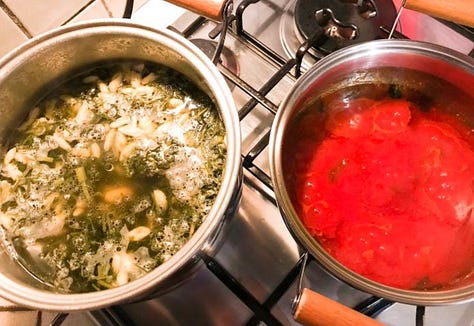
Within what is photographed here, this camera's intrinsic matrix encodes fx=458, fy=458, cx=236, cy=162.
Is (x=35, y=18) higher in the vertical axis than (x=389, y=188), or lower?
higher

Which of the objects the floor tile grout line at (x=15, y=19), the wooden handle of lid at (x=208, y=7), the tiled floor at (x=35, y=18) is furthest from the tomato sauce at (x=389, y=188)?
the floor tile grout line at (x=15, y=19)

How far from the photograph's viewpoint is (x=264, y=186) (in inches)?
36.9

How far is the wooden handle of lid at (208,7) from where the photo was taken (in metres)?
0.79

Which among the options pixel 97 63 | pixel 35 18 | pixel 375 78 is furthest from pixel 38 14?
pixel 375 78

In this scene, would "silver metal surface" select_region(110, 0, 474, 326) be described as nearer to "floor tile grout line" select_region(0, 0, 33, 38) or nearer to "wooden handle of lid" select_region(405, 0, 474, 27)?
"wooden handle of lid" select_region(405, 0, 474, 27)

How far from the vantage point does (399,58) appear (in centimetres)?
88

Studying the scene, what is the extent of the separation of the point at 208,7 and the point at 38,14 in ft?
1.50

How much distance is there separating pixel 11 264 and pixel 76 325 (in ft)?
0.59

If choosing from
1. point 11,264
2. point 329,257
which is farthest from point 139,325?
point 329,257

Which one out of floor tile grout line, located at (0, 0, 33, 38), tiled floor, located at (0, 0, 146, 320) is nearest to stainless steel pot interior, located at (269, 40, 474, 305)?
tiled floor, located at (0, 0, 146, 320)

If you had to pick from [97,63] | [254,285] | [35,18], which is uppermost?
[35,18]

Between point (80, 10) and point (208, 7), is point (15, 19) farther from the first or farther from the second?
point (208, 7)

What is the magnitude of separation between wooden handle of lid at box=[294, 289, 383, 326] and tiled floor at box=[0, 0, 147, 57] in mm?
831

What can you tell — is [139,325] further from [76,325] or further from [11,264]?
[11,264]
